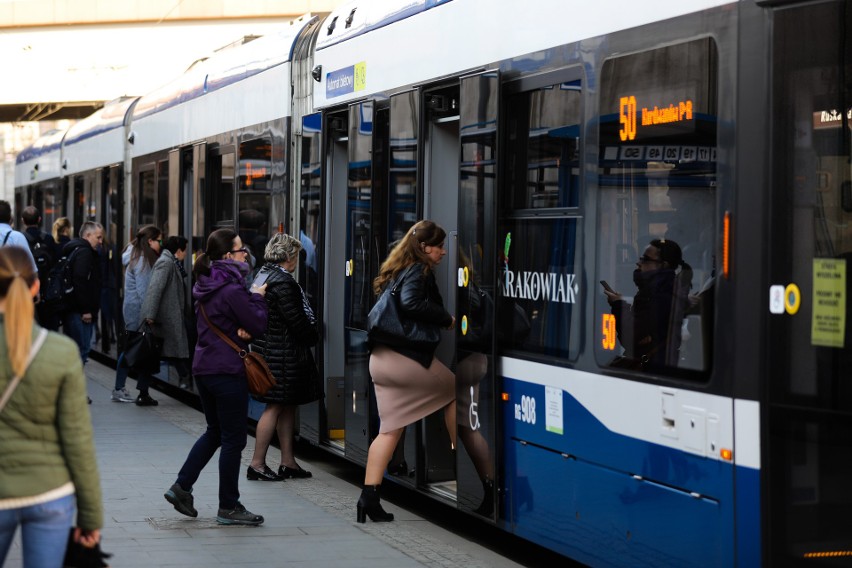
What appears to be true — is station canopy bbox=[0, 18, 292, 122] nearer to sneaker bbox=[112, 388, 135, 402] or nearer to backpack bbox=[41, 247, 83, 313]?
sneaker bbox=[112, 388, 135, 402]

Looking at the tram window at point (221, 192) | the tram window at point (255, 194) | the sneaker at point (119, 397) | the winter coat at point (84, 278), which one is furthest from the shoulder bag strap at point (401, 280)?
the sneaker at point (119, 397)

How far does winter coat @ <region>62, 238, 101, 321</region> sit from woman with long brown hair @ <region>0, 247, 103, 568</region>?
952 cm

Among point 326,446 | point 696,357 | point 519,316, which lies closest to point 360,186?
point 326,446

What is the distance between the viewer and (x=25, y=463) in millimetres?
4082

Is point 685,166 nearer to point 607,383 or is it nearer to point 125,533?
point 607,383

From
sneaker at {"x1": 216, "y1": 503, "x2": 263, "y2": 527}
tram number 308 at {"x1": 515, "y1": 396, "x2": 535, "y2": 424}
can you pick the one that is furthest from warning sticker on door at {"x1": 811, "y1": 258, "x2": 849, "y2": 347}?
sneaker at {"x1": 216, "y1": 503, "x2": 263, "y2": 527}

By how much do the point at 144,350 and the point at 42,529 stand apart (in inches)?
360

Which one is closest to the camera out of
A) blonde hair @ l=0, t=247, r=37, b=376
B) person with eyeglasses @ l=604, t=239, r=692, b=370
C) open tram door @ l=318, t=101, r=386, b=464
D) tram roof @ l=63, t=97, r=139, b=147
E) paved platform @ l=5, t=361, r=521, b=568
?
blonde hair @ l=0, t=247, r=37, b=376

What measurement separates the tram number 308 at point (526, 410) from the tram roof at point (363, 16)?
7.59ft

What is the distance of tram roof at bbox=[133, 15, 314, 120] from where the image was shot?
10875 mm

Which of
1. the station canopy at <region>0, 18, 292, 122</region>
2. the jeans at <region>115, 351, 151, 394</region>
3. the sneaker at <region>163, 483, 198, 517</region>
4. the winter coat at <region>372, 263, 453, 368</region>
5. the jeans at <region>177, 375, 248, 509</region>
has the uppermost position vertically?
the station canopy at <region>0, 18, 292, 122</region>

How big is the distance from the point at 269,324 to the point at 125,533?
6.48ft

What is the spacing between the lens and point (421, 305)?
7.49 meters

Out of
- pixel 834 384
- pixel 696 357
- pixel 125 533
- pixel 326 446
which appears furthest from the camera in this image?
pixel 326 446
